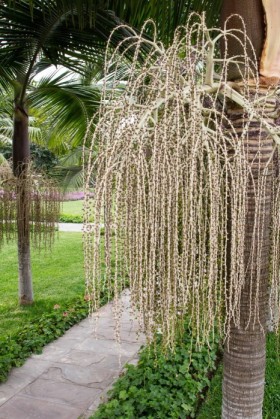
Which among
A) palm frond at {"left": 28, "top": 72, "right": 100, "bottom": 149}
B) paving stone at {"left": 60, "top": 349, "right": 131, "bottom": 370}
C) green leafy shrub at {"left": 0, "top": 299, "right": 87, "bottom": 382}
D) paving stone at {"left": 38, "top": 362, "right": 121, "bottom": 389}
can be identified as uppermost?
palm frond at {"left": 28, "top": 72, "right": 100, "bottom": 149}

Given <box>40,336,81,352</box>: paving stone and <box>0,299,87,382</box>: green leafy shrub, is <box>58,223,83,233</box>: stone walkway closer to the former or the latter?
<box>0,299,87,382</box>: green leafy shrub

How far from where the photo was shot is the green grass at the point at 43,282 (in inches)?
237

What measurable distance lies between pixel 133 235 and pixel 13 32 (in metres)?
3.39

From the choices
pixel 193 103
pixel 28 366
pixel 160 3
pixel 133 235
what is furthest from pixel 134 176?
pixel 28 366

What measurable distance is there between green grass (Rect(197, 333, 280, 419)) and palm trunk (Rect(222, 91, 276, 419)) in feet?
2.77

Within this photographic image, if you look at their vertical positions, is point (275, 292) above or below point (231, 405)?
above

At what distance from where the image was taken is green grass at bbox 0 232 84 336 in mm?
6027

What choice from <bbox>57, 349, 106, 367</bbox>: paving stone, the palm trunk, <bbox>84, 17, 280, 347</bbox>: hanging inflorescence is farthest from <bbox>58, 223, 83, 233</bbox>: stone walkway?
<bbox>84, 17, 280, 347</bbox>: hanging inflorescence

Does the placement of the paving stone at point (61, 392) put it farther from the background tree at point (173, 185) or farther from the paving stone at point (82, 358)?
the background tree at point (173, 185)

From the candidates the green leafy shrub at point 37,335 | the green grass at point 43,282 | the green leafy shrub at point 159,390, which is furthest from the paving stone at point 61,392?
the green grass at point 43,282

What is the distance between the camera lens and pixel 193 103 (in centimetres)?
158

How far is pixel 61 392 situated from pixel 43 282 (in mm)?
4376

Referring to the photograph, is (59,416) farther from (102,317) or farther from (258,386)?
(102,317)

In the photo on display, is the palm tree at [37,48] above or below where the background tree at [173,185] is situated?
above
